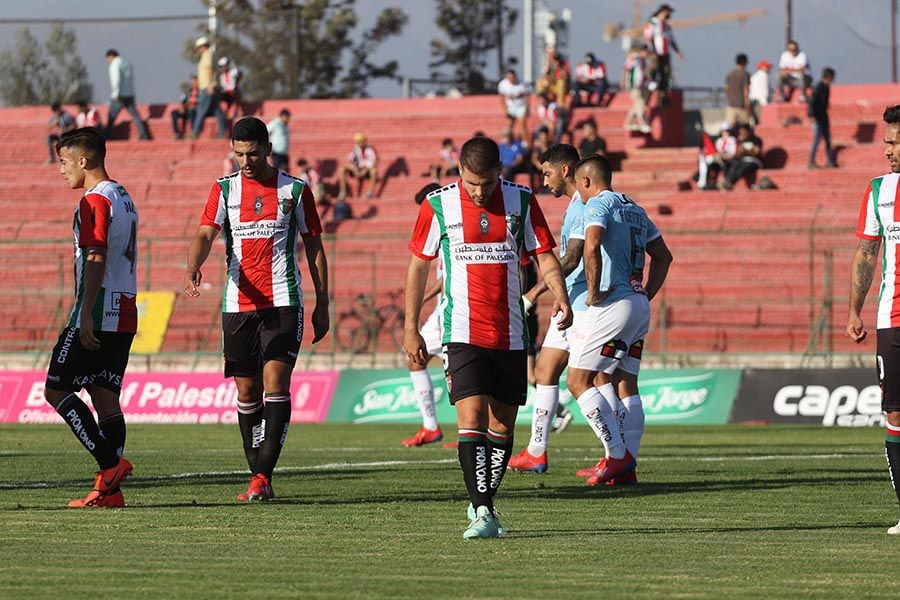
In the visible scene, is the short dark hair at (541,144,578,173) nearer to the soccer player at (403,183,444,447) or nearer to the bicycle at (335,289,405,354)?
the soccer player at (403,183,444,447)

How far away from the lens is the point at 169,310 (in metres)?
28.3

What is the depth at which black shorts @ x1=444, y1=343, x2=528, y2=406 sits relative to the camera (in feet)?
29.5

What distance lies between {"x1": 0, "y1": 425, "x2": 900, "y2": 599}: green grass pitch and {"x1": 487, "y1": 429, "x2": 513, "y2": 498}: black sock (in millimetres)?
355

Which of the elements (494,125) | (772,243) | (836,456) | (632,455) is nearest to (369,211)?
(494,125)

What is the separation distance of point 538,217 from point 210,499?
3043mm

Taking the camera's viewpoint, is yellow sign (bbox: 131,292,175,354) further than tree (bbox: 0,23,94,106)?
No

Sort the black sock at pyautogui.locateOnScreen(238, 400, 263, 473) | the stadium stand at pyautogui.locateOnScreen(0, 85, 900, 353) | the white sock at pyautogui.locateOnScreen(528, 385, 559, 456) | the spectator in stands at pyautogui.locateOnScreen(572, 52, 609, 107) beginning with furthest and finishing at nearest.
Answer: the spectator in stands at pyautogui.locateOnScreen(572, 52, 609, 107) → the stadium stand at pyautogui.locateOnScreen(0, 85, 900, 353) → the white sock at pyautogui.locateOnScreen(528, 385, 559, 456) → the black sock at pyautogui.locateOnScreen(238, 400, 263, 473)

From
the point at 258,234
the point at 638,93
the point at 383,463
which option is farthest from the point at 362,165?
the point at 258,234

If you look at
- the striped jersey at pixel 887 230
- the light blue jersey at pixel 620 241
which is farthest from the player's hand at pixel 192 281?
the striped jersey at pixel 887 230

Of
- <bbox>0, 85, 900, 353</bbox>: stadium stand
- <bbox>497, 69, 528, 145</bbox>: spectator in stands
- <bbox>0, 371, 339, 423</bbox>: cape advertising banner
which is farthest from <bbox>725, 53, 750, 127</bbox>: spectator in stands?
<bbox>0, 371, 339, 423</bbox>: cape advertising banner

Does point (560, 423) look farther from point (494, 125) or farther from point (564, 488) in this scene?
point (494, 125)

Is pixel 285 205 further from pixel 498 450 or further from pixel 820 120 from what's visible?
pixel 820 120

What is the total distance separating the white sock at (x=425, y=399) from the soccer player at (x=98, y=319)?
650cm

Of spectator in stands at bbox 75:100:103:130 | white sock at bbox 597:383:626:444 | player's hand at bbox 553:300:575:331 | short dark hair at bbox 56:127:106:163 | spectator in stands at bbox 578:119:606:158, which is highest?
spectator in stands at bbox 75:100:103:130
